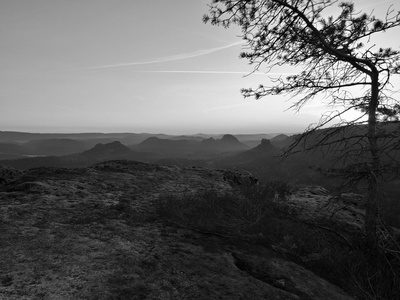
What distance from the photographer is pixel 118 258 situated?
9.92 ft

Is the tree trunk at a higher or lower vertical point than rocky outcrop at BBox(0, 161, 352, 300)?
higher

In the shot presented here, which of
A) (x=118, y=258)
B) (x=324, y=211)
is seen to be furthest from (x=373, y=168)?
(x=118, y=258)

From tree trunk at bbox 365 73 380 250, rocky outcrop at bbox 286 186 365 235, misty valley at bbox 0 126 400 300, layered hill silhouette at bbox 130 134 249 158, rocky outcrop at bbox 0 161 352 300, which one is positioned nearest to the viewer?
rocky outcrop at bbox 0 161 352 300

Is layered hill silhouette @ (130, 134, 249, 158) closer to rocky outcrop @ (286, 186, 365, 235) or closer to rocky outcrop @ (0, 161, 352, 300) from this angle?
rocky outcrop @ (286, 186, 365, 235)

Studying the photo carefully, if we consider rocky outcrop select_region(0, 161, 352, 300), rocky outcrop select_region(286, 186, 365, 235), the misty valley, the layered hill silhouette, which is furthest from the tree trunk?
the layered hill silhouette

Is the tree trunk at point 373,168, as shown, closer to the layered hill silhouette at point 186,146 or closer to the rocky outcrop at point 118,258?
the rocky outcrop at point 118,258

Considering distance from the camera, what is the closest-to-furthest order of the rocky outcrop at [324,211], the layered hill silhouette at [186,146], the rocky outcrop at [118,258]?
the rocky outcrop at [118,258]
the rocky outcrop at [324,211]
the layered hill silhouette at [186,146]

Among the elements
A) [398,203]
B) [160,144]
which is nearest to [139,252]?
[398,203]

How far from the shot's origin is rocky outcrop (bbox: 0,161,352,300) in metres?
2.44

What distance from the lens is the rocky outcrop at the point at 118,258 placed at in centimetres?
244

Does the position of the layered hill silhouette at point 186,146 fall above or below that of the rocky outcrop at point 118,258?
below

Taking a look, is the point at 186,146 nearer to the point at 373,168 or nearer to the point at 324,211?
the point at 324,211

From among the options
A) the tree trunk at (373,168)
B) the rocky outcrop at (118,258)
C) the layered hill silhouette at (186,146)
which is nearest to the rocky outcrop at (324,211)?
the tree trunk at (373,168)

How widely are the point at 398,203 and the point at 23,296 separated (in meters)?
37.9
